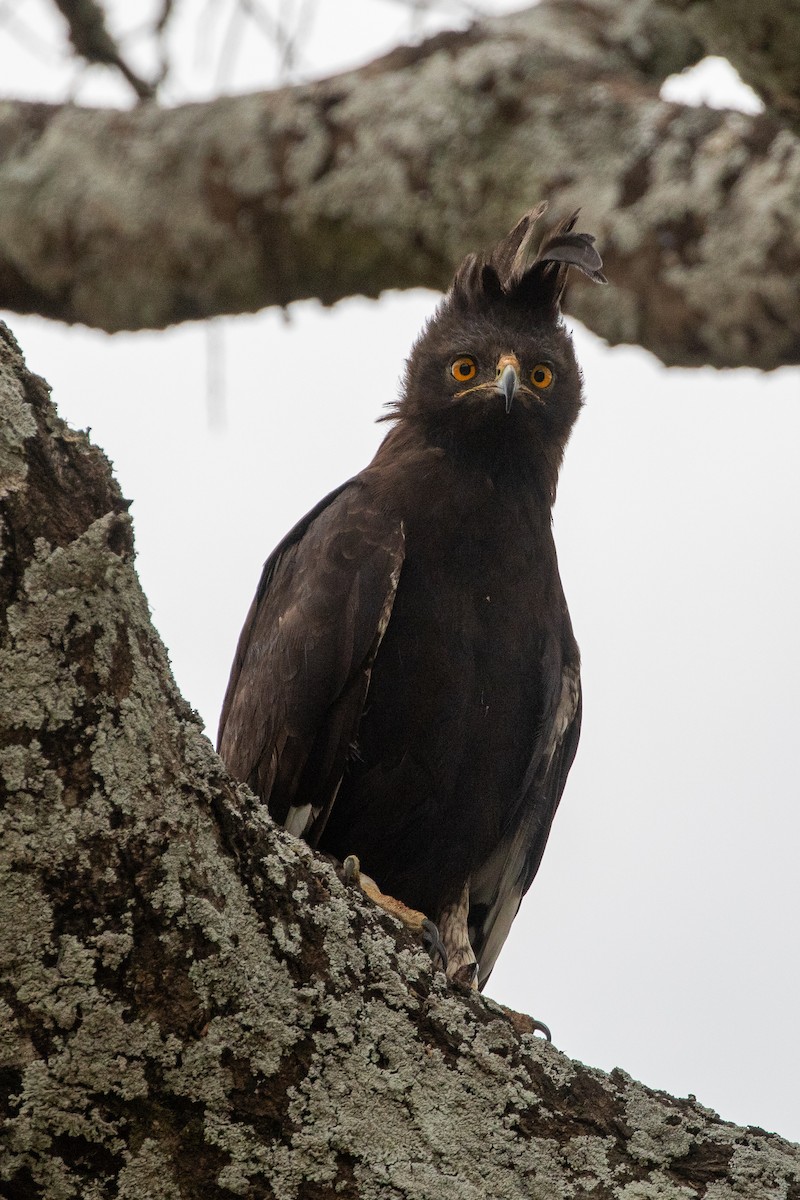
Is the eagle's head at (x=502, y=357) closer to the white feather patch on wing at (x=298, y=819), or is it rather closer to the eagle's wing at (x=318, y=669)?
the eagle's wing at (x=318, y=669)

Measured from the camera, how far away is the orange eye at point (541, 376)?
5.93m

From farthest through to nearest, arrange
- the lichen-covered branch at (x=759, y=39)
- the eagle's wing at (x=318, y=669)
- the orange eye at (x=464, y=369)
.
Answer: the orange eye at (x=464, y=369) < the eagle's wing at (x=318, y=669) < the lichen-covered branch at (x=759, y=39)

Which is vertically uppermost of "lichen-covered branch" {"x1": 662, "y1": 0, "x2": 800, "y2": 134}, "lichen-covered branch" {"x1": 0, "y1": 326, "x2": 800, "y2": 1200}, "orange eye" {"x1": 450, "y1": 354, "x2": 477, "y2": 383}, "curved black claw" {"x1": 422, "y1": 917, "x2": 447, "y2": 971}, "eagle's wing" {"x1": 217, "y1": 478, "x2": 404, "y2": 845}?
"orange eye" {"x1": 450, "y1": 354, "x2": 477, "y2": 383}

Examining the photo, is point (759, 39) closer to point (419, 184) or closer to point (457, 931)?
point (419, 184)

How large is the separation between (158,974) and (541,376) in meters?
3.93

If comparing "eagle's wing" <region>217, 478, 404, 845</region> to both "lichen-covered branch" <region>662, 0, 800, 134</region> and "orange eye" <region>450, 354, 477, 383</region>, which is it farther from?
"lichen-covered branch" <region>662, 0, 800, 134</region>

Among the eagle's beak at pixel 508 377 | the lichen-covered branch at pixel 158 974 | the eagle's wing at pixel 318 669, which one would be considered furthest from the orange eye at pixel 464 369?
the lichen-covered branch at pixel 158 974

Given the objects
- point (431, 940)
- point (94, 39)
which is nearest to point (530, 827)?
point (431, 940)

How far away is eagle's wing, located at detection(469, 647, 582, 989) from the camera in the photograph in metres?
5.42

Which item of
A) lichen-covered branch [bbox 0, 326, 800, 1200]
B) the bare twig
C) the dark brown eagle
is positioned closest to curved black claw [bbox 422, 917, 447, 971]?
the dark brown eagle

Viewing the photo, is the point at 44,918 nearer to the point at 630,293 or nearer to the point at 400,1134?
the point at 400,1134

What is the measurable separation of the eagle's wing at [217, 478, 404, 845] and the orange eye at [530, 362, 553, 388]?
1074 mm

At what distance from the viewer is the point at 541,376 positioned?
5.97 metres

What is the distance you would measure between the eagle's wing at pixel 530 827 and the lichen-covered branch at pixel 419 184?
1468mm
